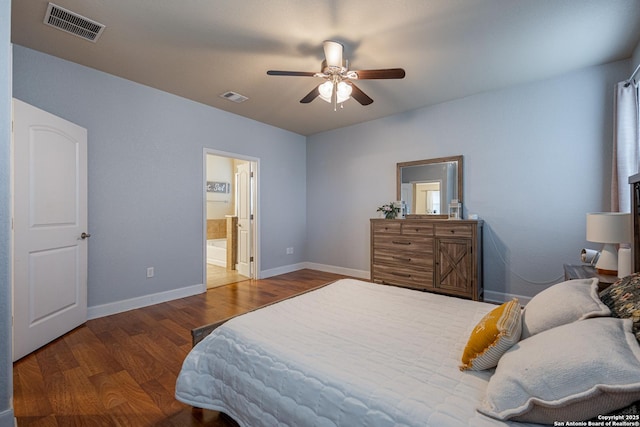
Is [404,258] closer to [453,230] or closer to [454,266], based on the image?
[454,266]

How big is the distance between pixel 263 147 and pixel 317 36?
262 centimetres

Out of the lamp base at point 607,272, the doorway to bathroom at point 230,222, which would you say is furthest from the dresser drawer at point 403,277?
the doorway to bathroom at point 230,222

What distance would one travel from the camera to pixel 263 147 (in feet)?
15.8

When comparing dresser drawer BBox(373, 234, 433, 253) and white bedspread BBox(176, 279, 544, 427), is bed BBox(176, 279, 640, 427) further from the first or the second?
dresser drawer BBox(373, 234, 433, 253)

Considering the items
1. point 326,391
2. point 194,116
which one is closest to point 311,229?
point 194,116

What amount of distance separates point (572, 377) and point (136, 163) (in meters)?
4.01

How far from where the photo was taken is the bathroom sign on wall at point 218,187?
21.8 feet

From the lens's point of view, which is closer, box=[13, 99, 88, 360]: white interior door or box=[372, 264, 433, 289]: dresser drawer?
box=[13, 99, 88, 360]: white interior door

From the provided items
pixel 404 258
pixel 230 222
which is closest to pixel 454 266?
pixel 404 258

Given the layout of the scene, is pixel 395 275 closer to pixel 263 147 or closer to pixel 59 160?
pixel 263 147

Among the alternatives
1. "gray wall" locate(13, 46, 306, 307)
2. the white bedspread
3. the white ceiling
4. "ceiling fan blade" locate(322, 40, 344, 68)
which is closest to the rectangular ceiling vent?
the white ceiling

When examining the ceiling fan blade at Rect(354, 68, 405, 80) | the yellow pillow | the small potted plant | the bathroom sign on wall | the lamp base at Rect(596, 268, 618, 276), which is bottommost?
the yellow pillow

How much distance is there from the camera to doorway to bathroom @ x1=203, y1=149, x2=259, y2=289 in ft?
15.4

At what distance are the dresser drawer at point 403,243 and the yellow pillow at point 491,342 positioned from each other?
2.47 metres
